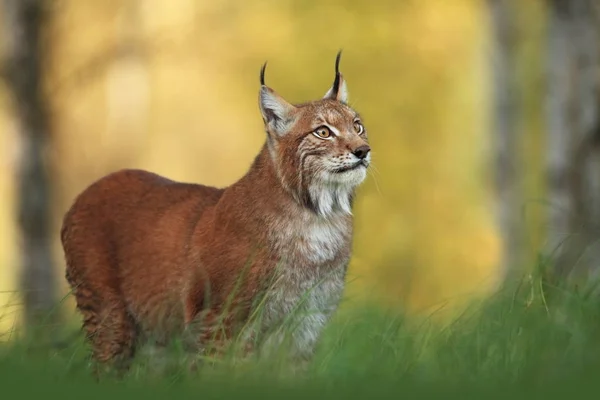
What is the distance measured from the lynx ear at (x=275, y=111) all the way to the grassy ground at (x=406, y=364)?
107 cm

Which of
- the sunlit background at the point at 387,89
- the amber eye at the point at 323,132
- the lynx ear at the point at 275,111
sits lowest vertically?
the sunlit background at the point at 387,89

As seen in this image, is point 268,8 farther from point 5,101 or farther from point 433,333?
point 433,333

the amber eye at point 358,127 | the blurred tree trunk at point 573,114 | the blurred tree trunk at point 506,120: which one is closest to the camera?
the amber eye at point 358,127

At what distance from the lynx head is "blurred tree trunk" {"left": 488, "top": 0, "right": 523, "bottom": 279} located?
10.3m

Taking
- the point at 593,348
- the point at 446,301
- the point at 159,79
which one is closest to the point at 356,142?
the point at 446,301

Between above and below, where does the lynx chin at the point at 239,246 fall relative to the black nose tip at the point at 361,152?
below

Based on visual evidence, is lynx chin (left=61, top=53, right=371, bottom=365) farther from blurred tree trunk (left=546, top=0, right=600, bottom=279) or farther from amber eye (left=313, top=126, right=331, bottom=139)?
blurred tree trunk (left=546, top=0, right=600, bottom=279)

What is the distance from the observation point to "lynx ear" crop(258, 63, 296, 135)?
548cm

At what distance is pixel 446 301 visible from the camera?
517 centimetres

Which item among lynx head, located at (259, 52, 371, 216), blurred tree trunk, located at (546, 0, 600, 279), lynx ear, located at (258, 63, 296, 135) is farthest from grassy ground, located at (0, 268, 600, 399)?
blurred tree trunk, located at (546, 0, 600, 279)

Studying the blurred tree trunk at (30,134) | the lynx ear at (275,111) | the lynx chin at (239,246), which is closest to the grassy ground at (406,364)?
the lynx chin at (239,246)

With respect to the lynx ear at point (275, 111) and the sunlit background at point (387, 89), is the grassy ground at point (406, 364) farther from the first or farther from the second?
the sunlit background at point (387, 89)

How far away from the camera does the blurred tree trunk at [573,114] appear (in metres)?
8.62

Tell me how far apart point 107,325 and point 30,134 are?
4.87m
